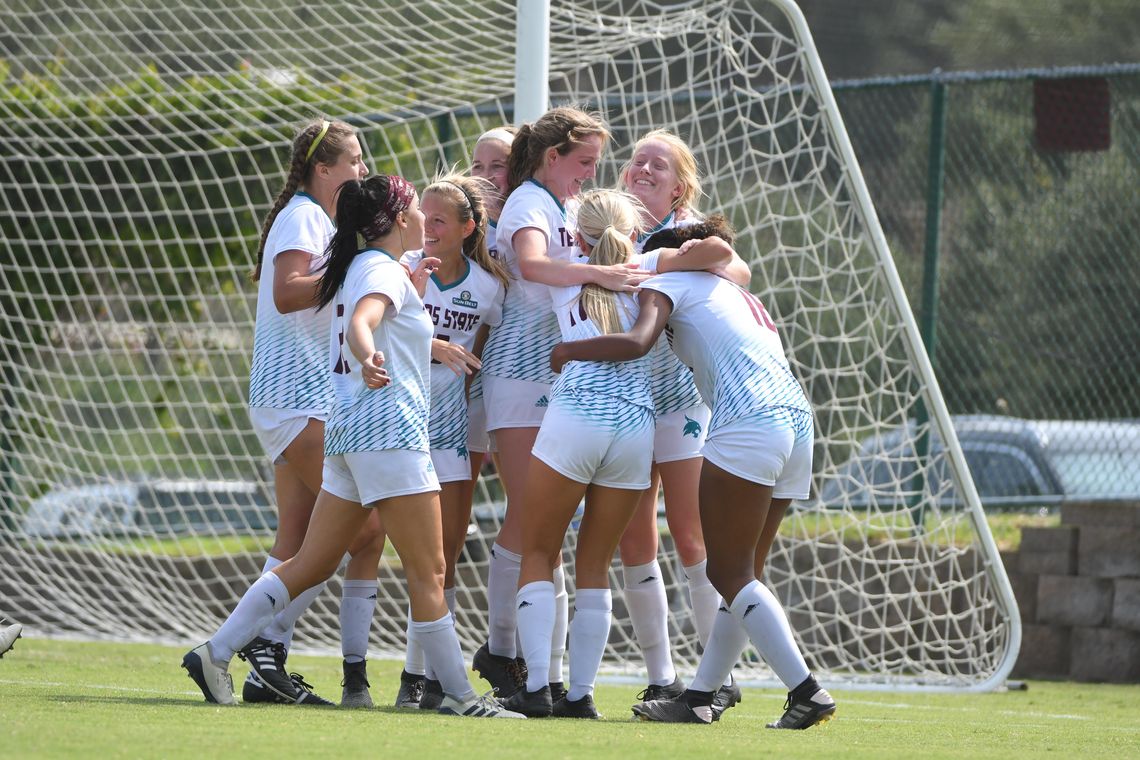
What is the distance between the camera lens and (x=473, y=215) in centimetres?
466

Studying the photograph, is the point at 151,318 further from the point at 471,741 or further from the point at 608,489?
the point at 471,741

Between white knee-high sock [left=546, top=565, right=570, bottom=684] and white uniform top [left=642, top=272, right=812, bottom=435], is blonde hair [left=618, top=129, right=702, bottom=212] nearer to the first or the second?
white uniform top [left=642, top=272, right=812, bottom=435]

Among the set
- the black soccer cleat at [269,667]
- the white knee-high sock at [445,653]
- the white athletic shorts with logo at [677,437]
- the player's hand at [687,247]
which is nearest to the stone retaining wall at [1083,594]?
the white athletic shorts with logo at [677,437]

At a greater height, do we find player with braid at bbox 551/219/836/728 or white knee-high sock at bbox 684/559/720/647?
player with braid at bbox 551/219/836/728

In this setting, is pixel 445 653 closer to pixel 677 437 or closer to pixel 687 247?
pixel 677 437

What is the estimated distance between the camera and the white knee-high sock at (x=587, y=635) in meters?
4.25

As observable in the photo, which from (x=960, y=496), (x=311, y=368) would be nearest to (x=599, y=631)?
(x=311, y=368)

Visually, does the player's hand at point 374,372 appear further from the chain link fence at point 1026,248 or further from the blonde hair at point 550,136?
the chain link fence at point 1026,248

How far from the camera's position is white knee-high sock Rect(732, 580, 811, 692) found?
4094 mm

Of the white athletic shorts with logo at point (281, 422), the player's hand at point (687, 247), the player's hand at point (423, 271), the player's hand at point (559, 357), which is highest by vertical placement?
the player's hand at point (687, 247)

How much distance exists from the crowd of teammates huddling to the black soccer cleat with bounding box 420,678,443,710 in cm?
1

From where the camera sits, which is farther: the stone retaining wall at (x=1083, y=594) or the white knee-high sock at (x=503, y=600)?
the stone retaining wall at (x=1083, y=594)

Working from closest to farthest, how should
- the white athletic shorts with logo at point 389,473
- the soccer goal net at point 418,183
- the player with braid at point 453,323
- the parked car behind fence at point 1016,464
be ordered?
the white athletic shorts with logo at point 389,473 < the player with braid at point 453,323 < the soccer goal net at point 418,183 < the parked car behind fence at point 1016,464

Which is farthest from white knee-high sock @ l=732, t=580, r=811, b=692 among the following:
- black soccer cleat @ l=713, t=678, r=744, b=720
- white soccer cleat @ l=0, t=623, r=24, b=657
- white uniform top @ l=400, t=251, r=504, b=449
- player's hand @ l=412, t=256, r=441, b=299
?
white soccer cleat @ l=0, t=623, r=24, b=657
